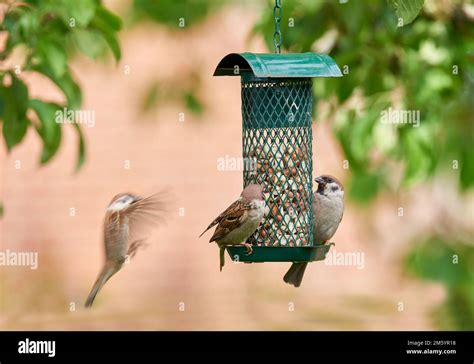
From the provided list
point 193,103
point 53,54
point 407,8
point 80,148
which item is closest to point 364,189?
point 193,103

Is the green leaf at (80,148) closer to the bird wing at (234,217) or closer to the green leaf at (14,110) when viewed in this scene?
the green leaf at (14,110)

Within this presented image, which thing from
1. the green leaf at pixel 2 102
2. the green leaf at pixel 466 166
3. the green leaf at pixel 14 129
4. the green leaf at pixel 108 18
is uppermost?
the green leaf at pixel 108 18

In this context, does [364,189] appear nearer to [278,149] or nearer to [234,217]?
[278,149]

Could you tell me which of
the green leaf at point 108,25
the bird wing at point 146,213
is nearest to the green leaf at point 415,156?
the bird wing at point 146,213

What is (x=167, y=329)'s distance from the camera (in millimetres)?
12102

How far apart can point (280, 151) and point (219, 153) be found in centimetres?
699

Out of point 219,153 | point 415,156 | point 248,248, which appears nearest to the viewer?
point 248,248

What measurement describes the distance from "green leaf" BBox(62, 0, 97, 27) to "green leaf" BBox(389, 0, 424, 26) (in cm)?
242

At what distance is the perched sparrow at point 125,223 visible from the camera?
5523 millimetres

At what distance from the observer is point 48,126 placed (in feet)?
19.2

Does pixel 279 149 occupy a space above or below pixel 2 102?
below

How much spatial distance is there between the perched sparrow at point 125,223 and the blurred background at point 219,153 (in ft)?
1.75

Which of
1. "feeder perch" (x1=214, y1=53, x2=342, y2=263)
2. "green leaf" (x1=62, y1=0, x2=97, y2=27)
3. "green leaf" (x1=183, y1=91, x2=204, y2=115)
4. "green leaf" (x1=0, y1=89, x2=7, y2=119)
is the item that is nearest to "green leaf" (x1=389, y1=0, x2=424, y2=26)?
"feeder perch" (x1=214, y1=53, x2=342, y2=263)

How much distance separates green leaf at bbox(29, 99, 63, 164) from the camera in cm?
586
